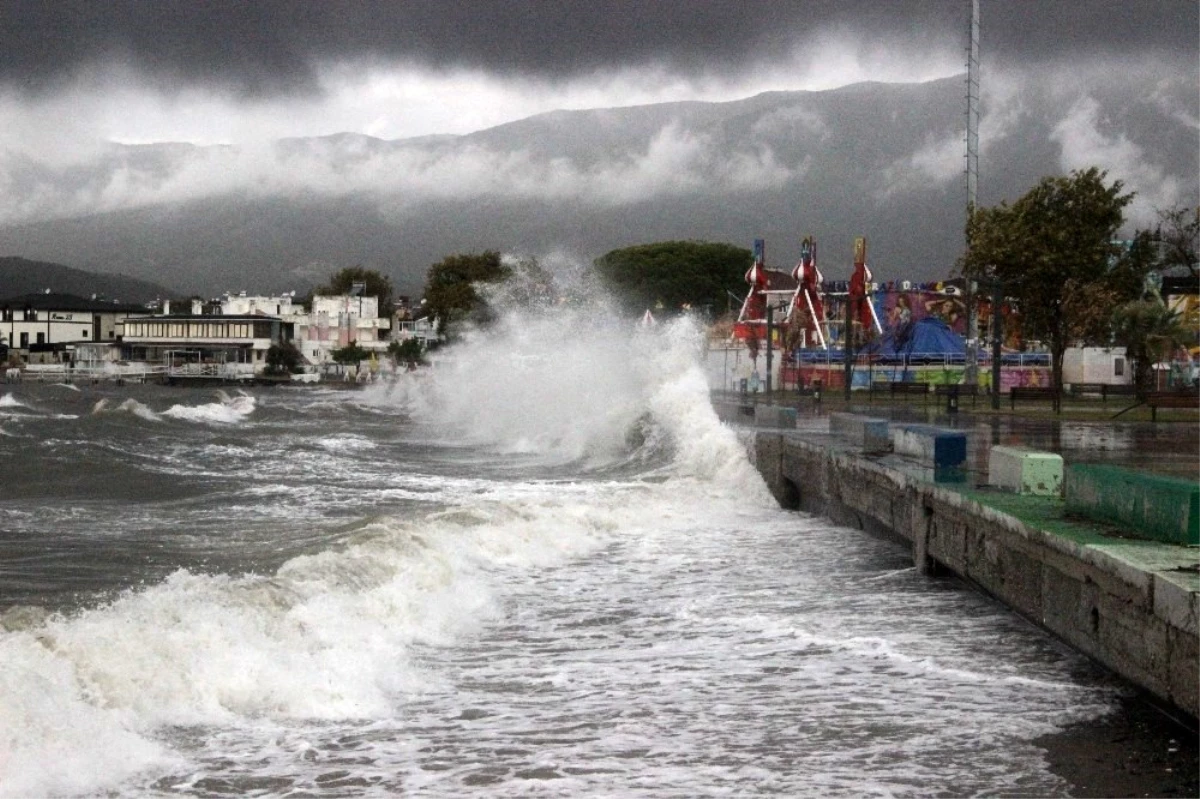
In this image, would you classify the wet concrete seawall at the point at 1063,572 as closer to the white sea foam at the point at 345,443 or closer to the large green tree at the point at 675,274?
the white sea foam at the point at 345,443

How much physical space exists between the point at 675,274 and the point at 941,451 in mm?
117663

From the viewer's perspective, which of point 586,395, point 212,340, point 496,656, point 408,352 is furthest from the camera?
point 408,352

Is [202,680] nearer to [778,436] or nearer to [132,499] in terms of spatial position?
[132,499]

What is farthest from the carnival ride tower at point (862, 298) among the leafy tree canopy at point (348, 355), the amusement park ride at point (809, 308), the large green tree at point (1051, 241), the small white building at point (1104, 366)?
the leafy tree canopy at point (348, 355)

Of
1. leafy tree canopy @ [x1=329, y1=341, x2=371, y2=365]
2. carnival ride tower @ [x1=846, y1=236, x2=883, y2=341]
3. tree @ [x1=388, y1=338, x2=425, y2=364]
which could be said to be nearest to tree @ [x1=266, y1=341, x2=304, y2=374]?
leafy tree canopy @ [x1=329, y1=341, x2=371, y2=365]

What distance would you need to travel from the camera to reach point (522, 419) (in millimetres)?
45438

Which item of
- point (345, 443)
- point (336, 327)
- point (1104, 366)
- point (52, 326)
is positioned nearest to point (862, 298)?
point (1104, 366)

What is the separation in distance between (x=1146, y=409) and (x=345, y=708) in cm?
3638

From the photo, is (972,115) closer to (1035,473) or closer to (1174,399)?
(1174,399)

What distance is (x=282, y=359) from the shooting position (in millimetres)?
143875

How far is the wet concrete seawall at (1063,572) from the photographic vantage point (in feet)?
26.6

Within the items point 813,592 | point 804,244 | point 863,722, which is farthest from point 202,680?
point 804,244

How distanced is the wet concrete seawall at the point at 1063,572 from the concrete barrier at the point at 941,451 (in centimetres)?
39

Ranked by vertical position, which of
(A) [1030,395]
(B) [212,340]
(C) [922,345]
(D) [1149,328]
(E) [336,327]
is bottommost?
(A) [1030,395]
